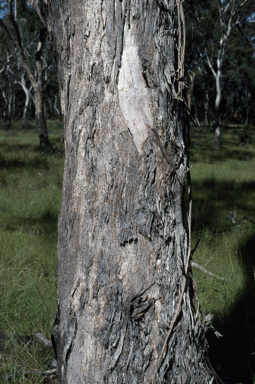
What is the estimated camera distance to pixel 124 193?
110 cm

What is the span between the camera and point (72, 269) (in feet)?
Answer: 3.86

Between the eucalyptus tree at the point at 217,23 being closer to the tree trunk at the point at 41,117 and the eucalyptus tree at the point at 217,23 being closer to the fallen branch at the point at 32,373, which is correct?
the tree trunk at the point at 41,117

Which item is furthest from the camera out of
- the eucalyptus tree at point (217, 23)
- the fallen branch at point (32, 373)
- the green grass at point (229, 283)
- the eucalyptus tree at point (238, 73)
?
the eucalyptus tree at point (238, 73)

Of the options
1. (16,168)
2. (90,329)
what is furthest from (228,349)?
(16,168)

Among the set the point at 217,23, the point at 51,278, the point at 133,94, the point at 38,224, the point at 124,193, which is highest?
the point at 217,23

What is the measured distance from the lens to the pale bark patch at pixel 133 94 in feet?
3.49

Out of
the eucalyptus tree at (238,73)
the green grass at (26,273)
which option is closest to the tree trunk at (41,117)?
the green grass at (26,273)

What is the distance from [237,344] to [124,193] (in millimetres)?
1243

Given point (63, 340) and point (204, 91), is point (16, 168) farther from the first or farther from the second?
point (204, 91)

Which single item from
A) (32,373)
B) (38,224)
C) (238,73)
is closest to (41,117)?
(38,224)

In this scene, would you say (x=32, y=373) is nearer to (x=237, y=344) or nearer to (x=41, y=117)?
(x=237, y=344)

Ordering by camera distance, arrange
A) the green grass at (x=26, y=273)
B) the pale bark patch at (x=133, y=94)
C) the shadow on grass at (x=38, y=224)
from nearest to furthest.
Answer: the pale bark patch at (x=133, y=94) → the green grass at (x=26, y=273) → the shadow on grass at (x=38, y=224)

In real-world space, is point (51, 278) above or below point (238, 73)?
below

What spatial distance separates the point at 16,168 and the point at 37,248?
13.0ft
